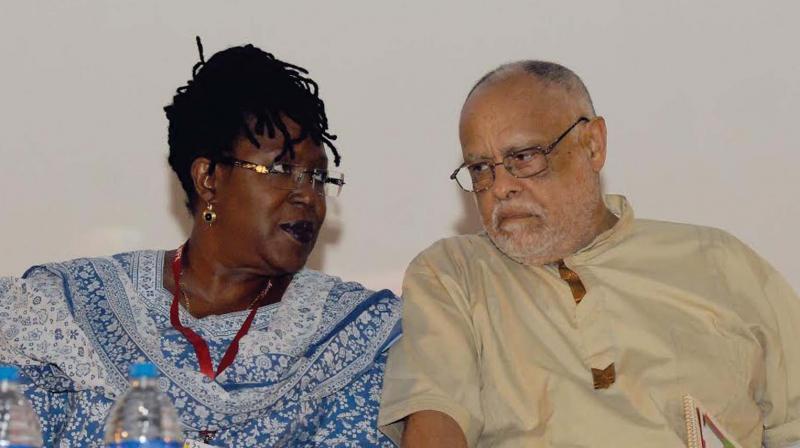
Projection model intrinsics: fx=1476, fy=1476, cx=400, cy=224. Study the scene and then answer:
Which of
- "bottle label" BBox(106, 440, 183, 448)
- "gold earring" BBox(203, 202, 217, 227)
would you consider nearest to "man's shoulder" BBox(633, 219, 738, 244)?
"gold earring" BBox(203, 202, 217, 227)

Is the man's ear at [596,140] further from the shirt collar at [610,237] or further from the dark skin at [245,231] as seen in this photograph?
the dark skin at [245,231]

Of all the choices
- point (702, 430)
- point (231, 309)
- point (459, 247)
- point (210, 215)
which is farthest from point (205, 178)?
point (702, 430)

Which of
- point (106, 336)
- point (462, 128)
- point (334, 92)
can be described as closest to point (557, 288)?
point (462, 128)

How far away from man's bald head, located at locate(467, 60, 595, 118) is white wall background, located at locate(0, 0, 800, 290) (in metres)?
1.06

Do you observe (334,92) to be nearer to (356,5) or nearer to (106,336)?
(356,5)

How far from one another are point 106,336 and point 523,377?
106cm

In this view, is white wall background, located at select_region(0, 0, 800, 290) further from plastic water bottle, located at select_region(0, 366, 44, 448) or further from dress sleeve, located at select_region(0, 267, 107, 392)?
plastic water bottle, located at select_region(0, 366, 44, 448)

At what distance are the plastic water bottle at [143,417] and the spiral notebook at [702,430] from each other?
1.06m

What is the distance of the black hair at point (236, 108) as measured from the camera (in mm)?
3787

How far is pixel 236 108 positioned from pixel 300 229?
1.20 feet

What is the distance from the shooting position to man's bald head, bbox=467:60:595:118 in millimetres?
3672

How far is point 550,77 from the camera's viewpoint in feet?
12.1

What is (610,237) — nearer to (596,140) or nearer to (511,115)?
(596,140)

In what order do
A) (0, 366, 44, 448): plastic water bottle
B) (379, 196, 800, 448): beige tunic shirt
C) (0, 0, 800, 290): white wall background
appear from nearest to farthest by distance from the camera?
(0, 366, 44, 448): plastic water bottle
(379, 196, 800, 448): beige tunic shirt
(0, 0, 800, 290): white wall background
